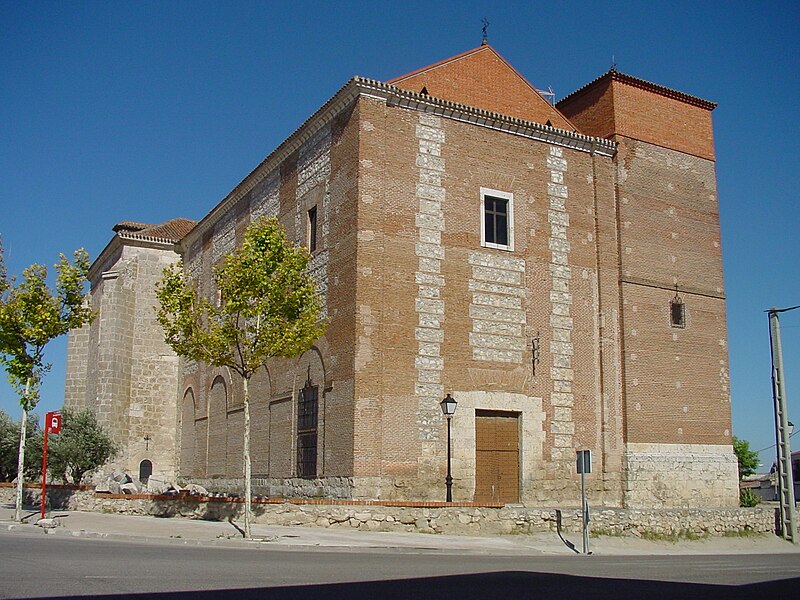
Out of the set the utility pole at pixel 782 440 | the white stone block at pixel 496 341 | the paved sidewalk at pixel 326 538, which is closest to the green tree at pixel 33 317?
the paved sidewalk at pixel 326 538

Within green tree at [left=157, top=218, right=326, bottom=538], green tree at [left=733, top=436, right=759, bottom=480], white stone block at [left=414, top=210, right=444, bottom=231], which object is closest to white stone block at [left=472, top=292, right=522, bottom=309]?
white stone block at [left=414, top=210, right=444, bottom=231]

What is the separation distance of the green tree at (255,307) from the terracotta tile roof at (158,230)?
1910cm

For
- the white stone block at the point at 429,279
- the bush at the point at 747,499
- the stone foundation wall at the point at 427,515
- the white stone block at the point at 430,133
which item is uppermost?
the white stone block at the point at 430,133

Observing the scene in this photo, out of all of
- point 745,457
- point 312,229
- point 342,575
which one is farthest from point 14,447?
point 745,457

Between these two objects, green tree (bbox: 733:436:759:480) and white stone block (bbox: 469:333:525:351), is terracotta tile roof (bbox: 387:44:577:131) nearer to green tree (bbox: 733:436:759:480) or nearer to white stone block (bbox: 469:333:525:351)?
white stone block (bbox: 469:333:525:351)

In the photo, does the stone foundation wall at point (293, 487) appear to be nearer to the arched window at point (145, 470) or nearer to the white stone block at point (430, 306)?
the white stone block at point (430, 306)

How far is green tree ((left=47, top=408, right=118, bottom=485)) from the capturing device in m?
28.0

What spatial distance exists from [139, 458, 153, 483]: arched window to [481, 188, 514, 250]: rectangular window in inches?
734

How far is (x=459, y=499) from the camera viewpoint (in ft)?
69.8

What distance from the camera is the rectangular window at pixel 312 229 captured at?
2430cm

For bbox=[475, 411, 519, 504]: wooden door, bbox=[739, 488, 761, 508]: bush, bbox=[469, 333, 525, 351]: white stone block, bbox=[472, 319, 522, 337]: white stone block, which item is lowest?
bbox=[739, 488, 761, 508]: bush

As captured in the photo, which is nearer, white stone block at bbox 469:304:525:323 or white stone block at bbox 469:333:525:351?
white stone block at bbox 469:333:525:351

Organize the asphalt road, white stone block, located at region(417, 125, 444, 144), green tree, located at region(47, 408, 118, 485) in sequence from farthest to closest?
green tree, located at region(47, 408, 118, 485) < white stone block, located at region(417, 125, 444, 144) < the asphalt road

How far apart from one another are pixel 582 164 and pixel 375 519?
1287 centimetres
